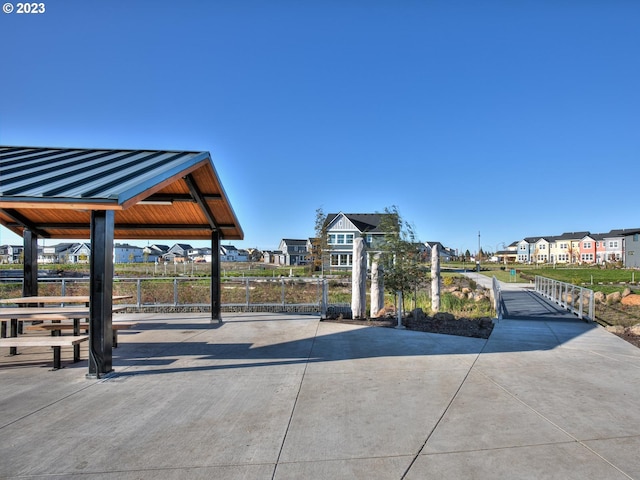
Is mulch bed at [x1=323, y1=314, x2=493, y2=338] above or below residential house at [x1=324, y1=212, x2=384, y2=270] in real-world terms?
below

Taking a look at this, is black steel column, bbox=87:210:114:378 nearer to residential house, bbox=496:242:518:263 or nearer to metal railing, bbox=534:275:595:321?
metal railing, bbox=534:275:595:321

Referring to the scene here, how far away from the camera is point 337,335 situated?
→ 954cm

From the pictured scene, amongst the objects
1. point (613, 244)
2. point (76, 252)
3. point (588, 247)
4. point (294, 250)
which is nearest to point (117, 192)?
point (294, 250)

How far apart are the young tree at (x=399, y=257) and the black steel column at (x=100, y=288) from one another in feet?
24.1

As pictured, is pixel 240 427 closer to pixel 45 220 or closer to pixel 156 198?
pixel 156 198

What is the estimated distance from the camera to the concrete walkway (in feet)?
11.4

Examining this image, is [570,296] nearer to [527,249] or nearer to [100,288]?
[100,288]

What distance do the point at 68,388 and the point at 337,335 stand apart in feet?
18.3

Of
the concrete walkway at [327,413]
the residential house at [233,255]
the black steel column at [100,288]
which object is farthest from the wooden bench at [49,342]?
the residential house at [233,255]

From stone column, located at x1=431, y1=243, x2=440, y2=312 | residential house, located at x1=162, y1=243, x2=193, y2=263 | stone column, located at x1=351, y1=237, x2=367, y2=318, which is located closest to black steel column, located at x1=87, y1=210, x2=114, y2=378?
stone column, located at x1=351, y1=237, x2=367, y2=318

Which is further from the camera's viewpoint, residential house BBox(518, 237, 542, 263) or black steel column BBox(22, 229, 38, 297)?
residential house BBox(518, 237, 542, 263)

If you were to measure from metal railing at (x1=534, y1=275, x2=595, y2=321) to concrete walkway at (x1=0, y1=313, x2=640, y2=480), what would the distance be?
5197 mm

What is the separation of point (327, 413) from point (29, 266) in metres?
9.33

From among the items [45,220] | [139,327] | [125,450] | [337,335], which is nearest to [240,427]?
[125,450]
